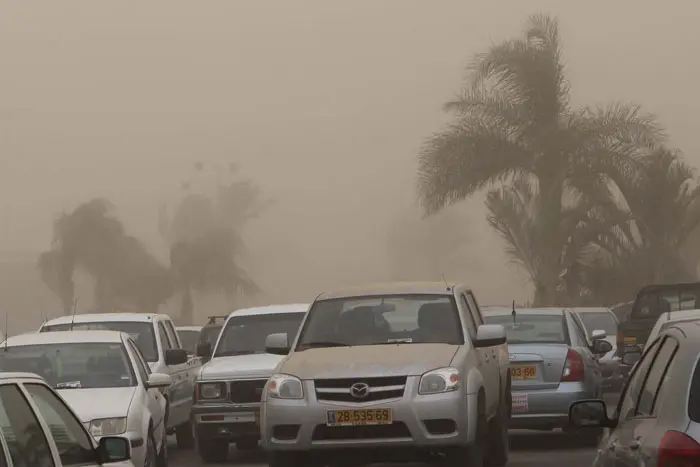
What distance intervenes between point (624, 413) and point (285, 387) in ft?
17.2

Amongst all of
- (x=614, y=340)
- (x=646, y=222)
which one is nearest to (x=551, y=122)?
(x=646, y=222)

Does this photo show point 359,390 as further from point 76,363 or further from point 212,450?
point 212,450

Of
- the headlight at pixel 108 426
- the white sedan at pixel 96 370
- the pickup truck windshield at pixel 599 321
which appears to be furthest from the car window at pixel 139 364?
the pickup truck windshield at pixel 599 321

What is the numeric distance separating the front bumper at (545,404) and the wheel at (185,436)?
5.13m

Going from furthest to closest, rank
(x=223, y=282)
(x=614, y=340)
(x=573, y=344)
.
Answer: (x=223, y=282) → (x=614, y=340) → (x=573, y=344)

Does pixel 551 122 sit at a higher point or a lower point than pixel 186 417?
higher

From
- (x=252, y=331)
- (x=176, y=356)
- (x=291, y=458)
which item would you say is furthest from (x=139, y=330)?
(x=291, y=458)

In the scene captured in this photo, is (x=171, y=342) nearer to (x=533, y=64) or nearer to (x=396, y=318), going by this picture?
(x=396, y=318)

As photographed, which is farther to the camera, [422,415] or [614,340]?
[614,340]

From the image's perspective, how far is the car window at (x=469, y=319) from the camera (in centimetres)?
1423

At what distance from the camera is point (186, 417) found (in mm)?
19594

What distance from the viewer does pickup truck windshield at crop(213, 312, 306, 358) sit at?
18797 millimetres

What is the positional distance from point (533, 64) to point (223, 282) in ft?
115

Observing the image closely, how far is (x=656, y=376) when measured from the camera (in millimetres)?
7414
